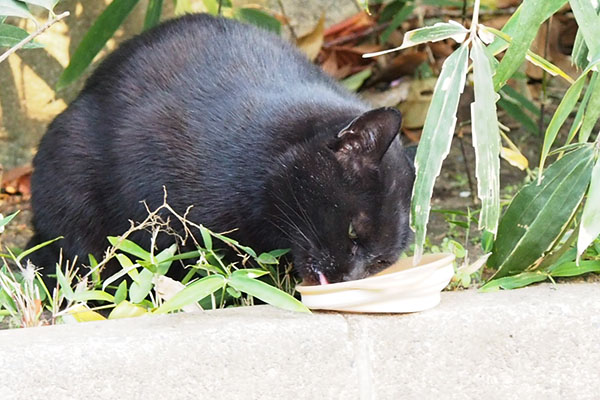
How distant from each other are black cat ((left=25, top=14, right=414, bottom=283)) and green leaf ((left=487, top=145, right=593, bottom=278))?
242 millimetres

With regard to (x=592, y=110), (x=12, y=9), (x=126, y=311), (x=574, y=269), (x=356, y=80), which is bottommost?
(x=356, y=80)

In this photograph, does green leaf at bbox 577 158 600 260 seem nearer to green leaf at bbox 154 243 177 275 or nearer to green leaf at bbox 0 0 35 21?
green leaf at bbox 154 243 177 275

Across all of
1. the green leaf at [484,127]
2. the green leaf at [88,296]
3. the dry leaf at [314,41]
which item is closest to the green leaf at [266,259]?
the green leaf at [88,296]

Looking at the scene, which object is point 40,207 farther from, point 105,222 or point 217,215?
point 217,215

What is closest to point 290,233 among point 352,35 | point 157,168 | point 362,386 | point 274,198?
point 274,198

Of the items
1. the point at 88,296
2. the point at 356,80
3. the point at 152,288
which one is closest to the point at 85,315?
the point at 88,296

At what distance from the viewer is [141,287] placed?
199 cm

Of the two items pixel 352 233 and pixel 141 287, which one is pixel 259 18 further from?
pixel 141 287

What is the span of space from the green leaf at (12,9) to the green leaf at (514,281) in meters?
1.13

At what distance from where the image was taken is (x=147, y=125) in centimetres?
228

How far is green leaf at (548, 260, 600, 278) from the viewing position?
2031mm

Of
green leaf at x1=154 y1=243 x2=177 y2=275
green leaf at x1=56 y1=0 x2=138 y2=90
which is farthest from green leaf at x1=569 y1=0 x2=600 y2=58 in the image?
green leaf at x1=56 y1=0 x2=138 y2=90

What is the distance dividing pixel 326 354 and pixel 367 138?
1.81 feet

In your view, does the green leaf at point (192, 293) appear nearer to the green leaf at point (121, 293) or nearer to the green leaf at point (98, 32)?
the green leaf at point (121, 293)
